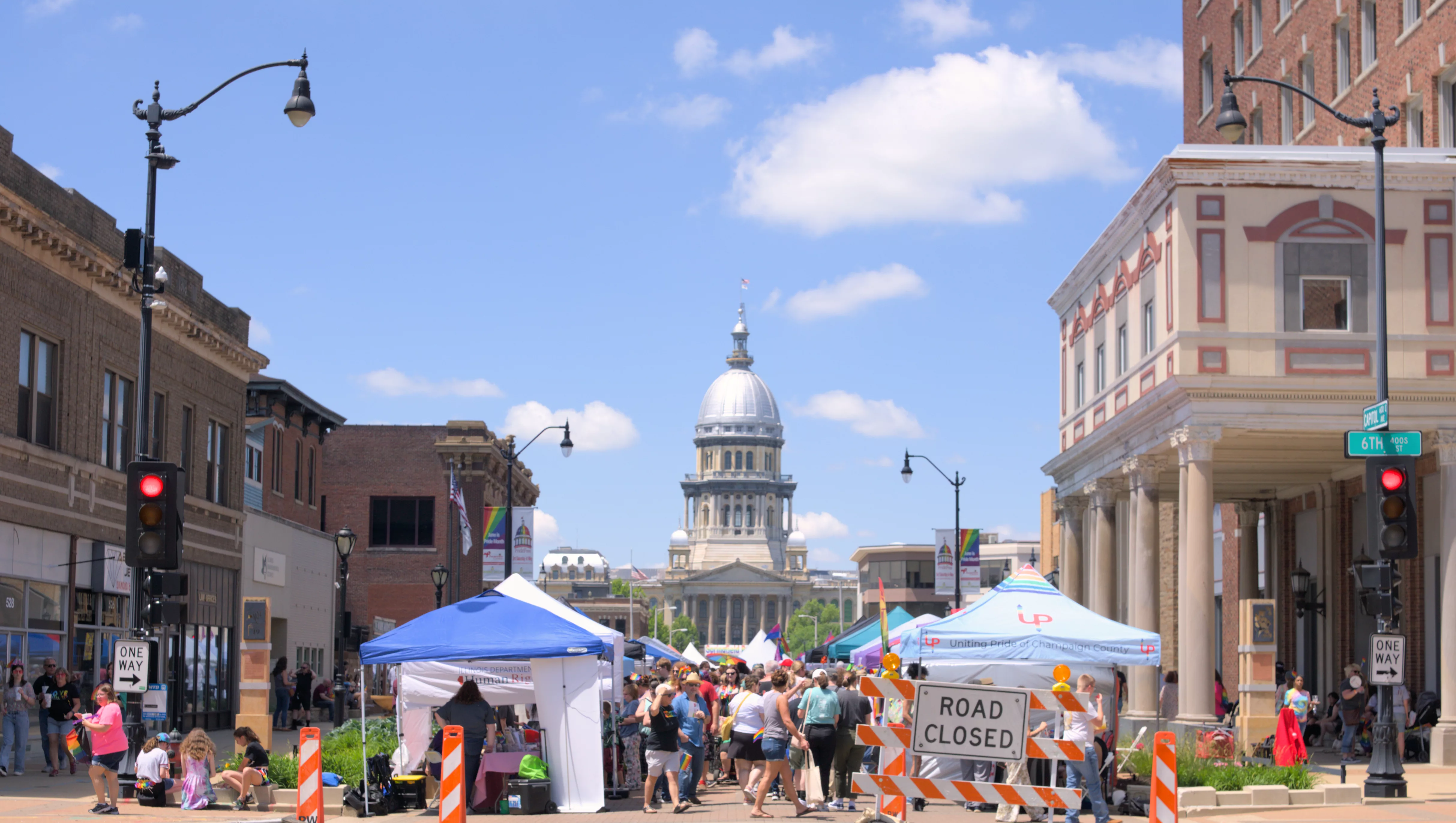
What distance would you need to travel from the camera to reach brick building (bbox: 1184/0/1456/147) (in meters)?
32.6

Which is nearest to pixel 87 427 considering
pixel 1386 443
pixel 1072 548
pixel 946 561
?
pixel 1386 443

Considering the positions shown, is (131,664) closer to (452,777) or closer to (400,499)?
(452,777)

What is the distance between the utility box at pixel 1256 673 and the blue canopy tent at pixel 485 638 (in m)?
9.98

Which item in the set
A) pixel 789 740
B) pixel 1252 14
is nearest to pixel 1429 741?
pixel 789 740

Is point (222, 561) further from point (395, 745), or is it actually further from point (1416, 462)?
point (1416, 462)

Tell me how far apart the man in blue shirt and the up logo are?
175 inches

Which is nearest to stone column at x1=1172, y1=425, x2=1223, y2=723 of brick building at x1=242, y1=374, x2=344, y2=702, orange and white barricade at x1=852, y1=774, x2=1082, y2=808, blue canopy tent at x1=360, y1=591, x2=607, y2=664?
blue canopy tent at x1=360, y1=591, x2=607, y2=664

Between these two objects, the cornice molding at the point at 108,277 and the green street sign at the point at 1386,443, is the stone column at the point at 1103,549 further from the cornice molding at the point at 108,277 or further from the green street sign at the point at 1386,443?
the cornice molding at the point at 108,277

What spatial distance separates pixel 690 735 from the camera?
20.6 meters

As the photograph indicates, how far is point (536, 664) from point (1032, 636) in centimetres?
656

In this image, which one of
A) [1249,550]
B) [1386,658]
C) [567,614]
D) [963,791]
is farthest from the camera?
[1249,550]

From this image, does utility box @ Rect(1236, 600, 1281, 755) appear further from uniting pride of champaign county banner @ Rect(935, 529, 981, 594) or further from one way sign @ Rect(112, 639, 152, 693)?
uniting pride of champaign county banner @ Rect(935, 529, 981, 594)

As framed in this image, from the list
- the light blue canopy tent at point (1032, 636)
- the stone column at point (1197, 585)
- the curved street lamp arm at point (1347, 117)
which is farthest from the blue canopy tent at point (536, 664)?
the stone column at point (1197, 585)

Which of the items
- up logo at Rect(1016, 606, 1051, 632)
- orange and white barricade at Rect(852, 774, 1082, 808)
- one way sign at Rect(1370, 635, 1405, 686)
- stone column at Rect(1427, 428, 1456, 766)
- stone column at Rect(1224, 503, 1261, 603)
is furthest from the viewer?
stone column at Rect(1224, 503, 1261, 603)
